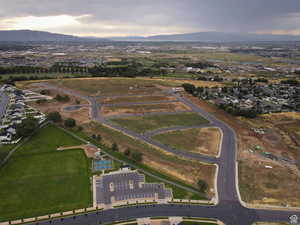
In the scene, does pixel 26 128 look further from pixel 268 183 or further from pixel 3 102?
pixel 268 183

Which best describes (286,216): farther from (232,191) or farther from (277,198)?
(232,191)

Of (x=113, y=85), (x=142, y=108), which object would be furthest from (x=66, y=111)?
(x=113, y=85)

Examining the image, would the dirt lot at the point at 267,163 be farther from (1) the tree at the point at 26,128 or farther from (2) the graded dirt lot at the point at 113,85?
(1) the tree at the point at 26,128

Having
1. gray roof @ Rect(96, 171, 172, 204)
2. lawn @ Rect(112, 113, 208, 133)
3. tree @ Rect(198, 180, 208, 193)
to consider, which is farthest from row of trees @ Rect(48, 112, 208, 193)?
lawn @ Rect(112, 113, 208, 133)

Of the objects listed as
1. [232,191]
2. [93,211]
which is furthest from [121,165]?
[232,191]

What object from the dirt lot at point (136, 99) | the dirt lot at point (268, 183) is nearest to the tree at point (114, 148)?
the dirt lot at point (268, 183)

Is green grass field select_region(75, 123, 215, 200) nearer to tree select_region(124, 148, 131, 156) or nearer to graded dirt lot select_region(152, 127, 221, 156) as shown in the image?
tree select_region(124, 148, 131, 156)

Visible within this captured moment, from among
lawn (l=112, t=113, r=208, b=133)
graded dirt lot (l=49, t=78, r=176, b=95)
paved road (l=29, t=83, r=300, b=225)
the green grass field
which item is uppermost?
graded dirt lot (l=49, t=78, r=176, b=95)
